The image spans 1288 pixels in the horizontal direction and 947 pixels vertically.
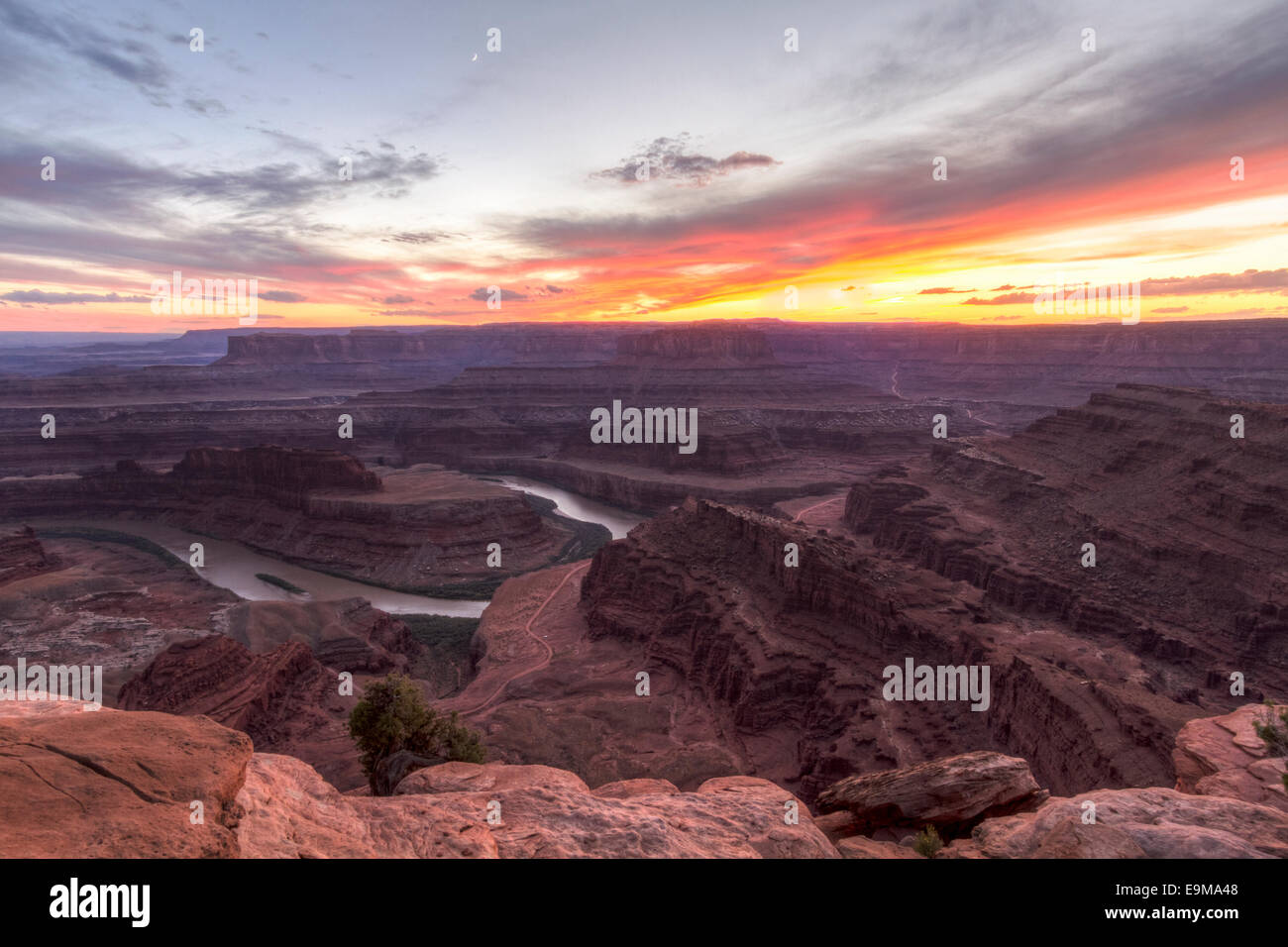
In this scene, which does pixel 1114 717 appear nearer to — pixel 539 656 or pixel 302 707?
pixel 539 656

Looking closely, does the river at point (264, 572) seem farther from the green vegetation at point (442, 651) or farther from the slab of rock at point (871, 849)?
the slab of rock at point (871, 849)

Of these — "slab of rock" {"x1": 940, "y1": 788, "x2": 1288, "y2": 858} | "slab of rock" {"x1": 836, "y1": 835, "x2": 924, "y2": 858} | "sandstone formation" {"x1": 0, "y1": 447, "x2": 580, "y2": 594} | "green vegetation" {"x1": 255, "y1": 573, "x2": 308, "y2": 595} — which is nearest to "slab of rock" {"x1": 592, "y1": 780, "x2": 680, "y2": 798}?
"slab of rock" {"x1": 836, "y1": 835, "x2": 924, "y2": 858}

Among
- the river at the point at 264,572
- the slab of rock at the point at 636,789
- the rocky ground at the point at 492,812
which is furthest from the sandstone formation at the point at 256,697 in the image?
the river at the point at 264,572

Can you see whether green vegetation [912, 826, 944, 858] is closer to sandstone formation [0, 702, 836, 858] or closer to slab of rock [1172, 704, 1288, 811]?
sandstone formation [0, 702, 836, 858]

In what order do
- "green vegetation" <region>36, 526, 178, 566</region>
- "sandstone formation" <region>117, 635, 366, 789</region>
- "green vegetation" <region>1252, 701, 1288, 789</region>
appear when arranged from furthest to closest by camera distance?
"green vegetation" <region>36, 526, 178, 566</region> → "sandstone formation" <region>117, 635, 366, 789</region> → "green vegetation" <region>1252, 701, 1288, 789</region>
